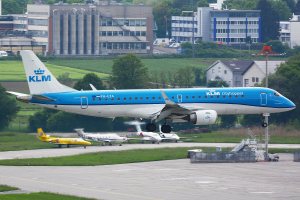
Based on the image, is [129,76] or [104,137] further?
[129,76]

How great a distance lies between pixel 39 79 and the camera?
132875 mm

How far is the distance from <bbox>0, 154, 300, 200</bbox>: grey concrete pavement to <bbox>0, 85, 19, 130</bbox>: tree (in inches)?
1382

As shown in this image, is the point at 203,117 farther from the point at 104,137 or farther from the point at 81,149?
the point at 104,137

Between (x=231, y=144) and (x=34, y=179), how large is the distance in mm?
38501

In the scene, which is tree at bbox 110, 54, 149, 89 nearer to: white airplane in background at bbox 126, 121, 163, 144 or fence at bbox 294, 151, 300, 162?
white airplane in background at bbox 126, 121, 163, 144

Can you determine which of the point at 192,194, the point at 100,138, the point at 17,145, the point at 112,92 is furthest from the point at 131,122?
the point at 192,194

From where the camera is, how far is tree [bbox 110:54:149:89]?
186000 millimetres

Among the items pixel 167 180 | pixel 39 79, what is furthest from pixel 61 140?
pixel 167 180

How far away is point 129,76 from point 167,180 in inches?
2725

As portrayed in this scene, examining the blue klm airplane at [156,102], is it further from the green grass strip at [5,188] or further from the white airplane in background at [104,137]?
the white airplane in background at [104,137]

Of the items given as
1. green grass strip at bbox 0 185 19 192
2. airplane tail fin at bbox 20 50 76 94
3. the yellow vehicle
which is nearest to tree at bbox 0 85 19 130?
the yellow vehicle

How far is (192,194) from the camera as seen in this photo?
354ft

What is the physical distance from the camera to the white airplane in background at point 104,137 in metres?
156

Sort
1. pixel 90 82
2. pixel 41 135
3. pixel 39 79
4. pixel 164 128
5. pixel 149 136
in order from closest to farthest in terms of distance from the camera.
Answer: pixel 164 128, pixel 39 79, pixel 41 135, pixel 149 136, pixel 90 82
